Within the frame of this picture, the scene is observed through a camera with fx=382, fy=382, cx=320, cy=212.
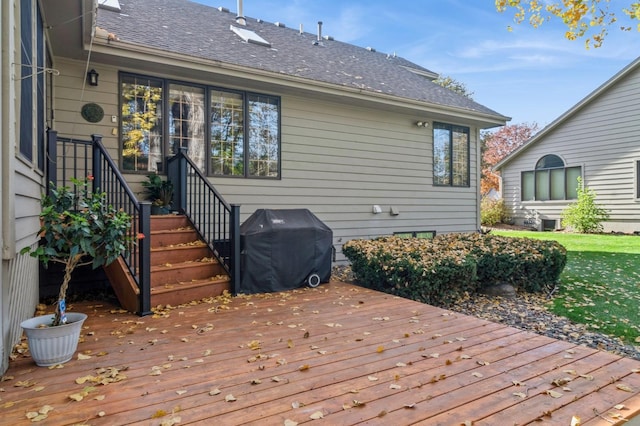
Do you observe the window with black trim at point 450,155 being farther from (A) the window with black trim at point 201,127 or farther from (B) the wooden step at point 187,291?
(B) the wooden step at point 187,291

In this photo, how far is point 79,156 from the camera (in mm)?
5121

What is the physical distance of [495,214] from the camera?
15.4 meters

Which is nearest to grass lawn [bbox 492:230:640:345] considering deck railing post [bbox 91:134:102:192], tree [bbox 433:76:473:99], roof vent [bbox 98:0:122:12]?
deck railing post [bbox 91:134:102:192]

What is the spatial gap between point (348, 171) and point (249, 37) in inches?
130

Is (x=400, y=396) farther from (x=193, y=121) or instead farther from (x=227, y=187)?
(x=193, y=121)

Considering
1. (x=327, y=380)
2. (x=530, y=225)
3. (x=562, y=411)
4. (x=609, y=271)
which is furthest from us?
(x=530, y=225)

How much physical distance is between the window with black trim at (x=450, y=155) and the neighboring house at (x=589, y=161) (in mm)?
6476

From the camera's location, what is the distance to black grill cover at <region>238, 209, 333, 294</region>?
16.3ft

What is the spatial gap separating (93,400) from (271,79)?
16.7 feet

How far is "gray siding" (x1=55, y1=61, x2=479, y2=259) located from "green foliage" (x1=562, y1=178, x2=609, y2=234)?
5.67 m

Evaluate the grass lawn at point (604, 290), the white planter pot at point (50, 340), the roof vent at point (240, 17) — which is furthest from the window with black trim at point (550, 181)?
the white planter pot at point (50, 340)

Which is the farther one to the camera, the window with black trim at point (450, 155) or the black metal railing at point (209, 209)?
the window with black trim at point (450, 155)

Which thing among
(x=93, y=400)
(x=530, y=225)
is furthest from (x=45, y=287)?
(x=530, y=225)

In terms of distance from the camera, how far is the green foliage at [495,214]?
15.5 metres
